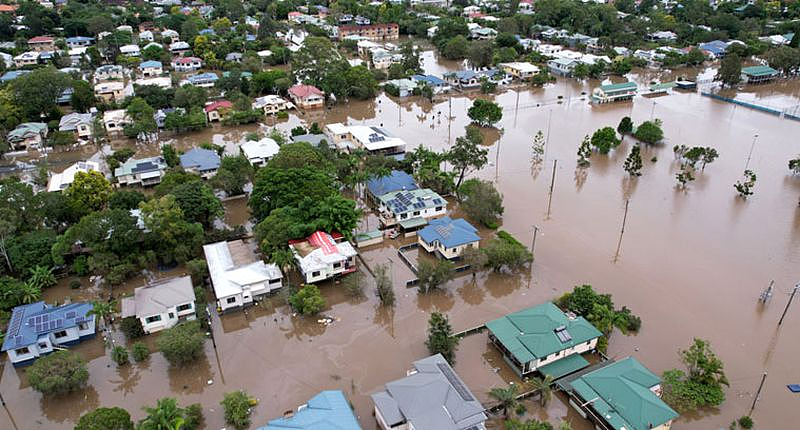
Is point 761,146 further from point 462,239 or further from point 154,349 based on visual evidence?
point 154,349

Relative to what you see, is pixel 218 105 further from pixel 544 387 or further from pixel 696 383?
pixel 696 383

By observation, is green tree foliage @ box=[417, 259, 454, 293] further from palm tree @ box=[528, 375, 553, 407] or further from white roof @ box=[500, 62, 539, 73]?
white roof @ box=[500, 62, 539, 73]

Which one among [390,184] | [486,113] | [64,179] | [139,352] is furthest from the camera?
[486,113]

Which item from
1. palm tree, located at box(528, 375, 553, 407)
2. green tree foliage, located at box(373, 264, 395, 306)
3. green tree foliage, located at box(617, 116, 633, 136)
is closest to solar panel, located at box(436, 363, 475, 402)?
palm tree, located at box(528, 375, 553, 407)

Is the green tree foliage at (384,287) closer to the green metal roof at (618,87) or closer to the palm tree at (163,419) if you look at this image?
the palm tree at (163,419)

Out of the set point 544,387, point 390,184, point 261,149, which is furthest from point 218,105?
point 544,387
